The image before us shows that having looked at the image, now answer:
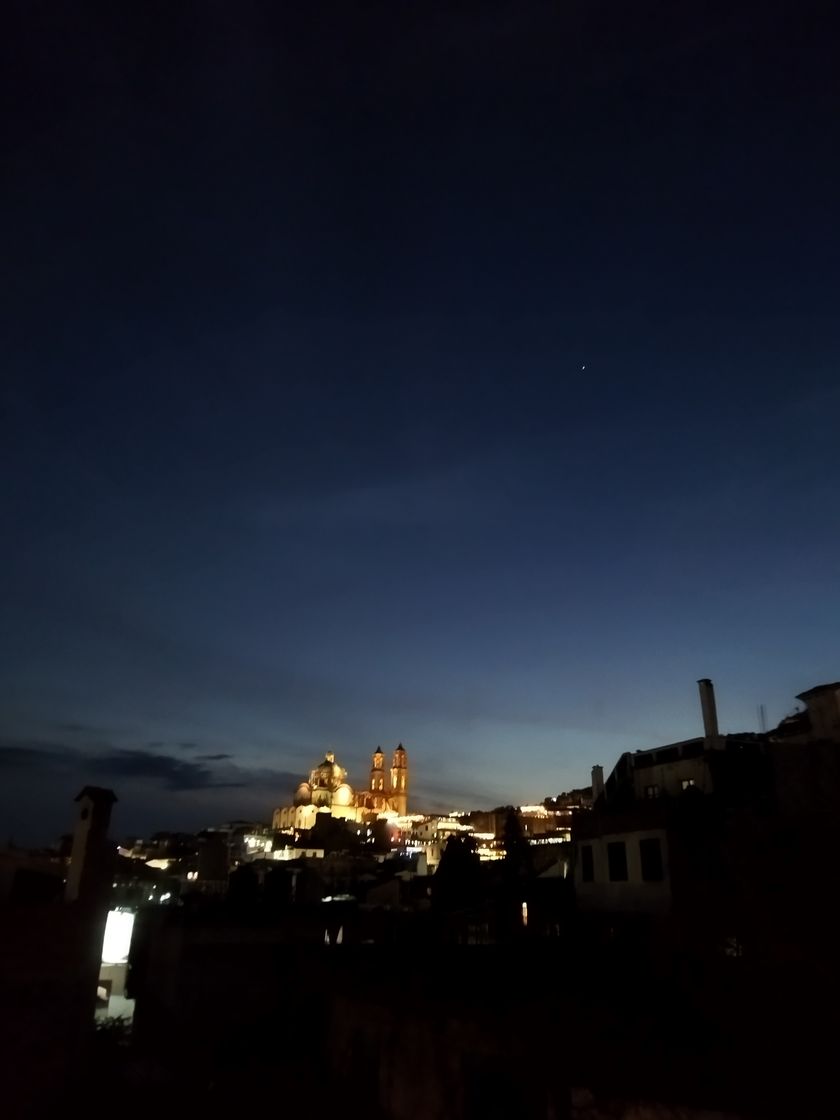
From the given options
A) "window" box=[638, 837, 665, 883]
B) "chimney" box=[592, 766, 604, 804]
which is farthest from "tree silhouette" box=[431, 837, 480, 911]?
"window" box=[638, 837, 665, 883]

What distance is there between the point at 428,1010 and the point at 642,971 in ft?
21.7

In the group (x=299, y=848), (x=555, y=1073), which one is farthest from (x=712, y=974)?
(x=299, y=848)

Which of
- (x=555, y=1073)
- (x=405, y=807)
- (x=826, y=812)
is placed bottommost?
(x=555, y=1073)

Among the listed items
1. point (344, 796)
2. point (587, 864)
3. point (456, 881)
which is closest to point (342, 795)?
point (344, 796)

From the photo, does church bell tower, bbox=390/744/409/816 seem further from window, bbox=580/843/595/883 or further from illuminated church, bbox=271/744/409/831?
window, bbox=580/843/595/883

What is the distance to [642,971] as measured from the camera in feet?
59.2

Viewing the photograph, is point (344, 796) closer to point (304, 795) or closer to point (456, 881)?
point (304, 795)

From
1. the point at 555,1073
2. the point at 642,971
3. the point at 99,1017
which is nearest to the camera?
the point at 555,1073

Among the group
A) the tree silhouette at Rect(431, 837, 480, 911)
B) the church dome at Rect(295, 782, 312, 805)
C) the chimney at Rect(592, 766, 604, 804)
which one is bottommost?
the tree silhouette at Rect(431, 837, 480, 911)

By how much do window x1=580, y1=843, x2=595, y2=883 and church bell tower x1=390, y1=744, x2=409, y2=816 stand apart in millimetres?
137812

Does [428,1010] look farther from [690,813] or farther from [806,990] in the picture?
[690,813]

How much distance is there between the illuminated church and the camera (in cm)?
13625

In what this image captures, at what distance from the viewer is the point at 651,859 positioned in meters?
25.6

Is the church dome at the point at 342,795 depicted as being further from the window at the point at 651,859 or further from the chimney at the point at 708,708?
the window at the point at 651,859
